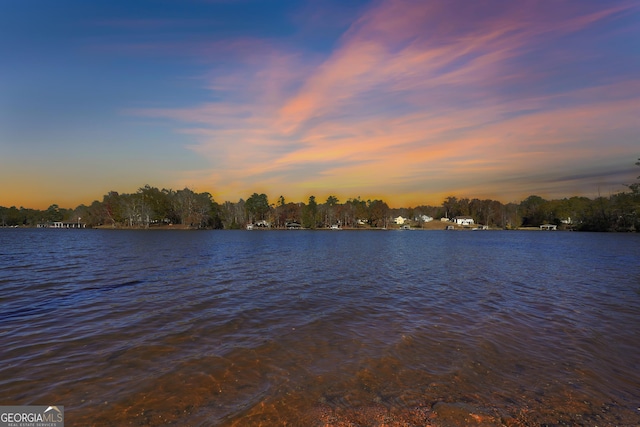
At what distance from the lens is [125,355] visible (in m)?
9.00

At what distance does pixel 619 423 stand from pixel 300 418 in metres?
6.05

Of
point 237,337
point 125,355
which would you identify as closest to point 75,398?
point 125,355

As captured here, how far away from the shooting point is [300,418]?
5.93 metres

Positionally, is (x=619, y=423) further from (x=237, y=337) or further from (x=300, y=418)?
(x=237, y=337)

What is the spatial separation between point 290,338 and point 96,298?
12484 mm

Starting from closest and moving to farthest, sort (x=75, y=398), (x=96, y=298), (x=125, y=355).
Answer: (x=75, y=398) < (x=125, y=355) < (x=96, y=298)

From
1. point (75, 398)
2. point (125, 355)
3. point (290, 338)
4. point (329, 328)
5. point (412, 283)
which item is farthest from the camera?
point (412, 283)

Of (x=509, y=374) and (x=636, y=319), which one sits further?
(x=636, y=319)

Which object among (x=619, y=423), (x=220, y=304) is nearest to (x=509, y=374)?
(x=619, y=423)

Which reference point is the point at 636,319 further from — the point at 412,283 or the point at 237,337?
the point at 237,337

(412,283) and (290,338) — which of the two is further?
(412,283)

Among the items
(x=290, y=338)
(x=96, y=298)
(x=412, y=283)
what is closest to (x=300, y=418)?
(x=290, y=338)

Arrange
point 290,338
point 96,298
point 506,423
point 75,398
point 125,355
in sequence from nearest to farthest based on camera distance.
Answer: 1. point 506,423
2. point 75,398
3. point 125,355
4. point 290,338
5. point 96,298

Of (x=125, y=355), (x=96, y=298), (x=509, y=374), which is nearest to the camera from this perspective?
(x=509, y=374)
